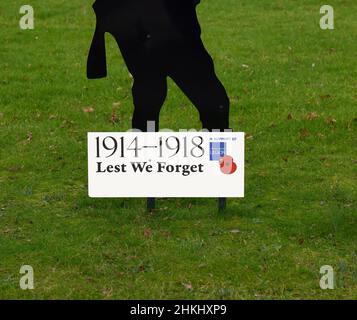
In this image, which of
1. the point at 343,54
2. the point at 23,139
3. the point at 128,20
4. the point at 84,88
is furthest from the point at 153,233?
the point at 343,54

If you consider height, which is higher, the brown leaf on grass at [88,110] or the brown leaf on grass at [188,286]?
the brown leaf on grass at [88,110]

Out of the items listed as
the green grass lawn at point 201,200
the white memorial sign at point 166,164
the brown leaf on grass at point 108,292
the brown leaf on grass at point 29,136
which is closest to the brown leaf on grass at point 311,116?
the green grass lawn at point 201,200

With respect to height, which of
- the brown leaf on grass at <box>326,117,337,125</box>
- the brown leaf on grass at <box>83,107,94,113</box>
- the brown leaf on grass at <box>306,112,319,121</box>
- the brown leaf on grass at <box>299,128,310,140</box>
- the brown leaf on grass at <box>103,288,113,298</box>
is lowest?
the brown leaf on grass at <box>103,288,113,298</box>

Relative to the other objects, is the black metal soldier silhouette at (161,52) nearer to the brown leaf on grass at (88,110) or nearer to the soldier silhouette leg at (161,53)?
the soldier silhouette leg at (161,53)

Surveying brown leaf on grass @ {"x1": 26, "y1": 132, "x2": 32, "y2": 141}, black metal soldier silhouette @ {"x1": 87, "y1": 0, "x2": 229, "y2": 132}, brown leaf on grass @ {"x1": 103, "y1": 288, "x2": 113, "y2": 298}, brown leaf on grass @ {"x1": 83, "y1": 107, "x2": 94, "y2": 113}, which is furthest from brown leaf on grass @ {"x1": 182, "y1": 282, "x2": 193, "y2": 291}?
brown leaf on grass @ {"x1": 83, "y1": 107, "x2": 94, "y2": 113}

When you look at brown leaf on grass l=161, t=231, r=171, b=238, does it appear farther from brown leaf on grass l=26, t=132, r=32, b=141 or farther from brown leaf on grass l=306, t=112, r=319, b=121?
brown leaf on grass l=306, t=112, r=319, b=121

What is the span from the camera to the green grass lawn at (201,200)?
682 centimetres

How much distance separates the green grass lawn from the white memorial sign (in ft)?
1.20

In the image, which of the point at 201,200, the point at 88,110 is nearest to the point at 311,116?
the point at 201,200

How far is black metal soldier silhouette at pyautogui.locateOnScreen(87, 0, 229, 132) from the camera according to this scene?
7.81 m

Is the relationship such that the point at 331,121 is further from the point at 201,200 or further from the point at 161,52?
the point at 161,52

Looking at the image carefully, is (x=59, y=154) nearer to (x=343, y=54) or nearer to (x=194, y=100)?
(x=194, y=100)

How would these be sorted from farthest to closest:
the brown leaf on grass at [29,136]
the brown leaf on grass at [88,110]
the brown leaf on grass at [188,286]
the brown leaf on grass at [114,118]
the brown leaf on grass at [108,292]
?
the brown leaf on grass at [88,110] < the brown leaf on grass at [114,118] < the brown leaf on grass at [29,136] < the brown leaf on grass at [188,286] < the brown leaf on grass at [108,292]

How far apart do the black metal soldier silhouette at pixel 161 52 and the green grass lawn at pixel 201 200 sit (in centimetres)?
113
